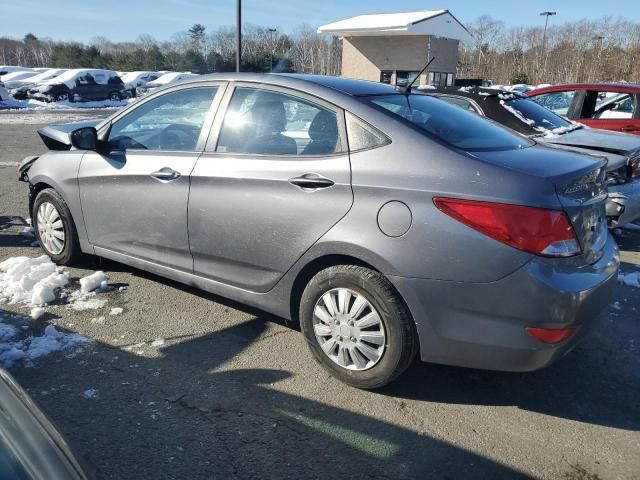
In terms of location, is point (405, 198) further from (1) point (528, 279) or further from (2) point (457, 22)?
(2) point (457, 22)

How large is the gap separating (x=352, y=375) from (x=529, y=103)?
5206 mm

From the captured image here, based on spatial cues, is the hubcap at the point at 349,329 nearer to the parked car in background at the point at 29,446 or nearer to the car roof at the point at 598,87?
the parked car in background at the point at 29,446

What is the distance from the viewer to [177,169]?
363 centimetres

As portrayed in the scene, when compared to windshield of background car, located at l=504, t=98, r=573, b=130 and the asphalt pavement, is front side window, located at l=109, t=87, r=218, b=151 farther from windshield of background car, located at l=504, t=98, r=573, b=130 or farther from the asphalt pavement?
windshield of background car, located at l=504, t=98, r=573, b=130

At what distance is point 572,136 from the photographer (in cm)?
619

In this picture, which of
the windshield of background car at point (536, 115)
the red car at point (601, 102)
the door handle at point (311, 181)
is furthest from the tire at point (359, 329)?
the red car at point (601, 102)

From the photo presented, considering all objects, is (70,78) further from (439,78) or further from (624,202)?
(624,202)

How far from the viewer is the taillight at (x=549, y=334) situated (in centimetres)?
257

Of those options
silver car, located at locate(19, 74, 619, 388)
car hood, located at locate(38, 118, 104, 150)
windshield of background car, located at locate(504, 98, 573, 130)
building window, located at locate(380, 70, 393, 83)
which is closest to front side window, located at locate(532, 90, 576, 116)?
windshield of background car, located at locate(504, 98, 573, 130)

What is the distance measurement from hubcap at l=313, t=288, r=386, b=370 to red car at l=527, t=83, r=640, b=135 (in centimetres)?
651

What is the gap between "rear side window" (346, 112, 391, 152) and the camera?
293 centimetres

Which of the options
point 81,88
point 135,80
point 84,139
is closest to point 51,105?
point 81,88

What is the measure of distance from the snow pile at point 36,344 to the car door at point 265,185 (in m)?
0.91

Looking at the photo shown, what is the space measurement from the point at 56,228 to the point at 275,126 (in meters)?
2.44
